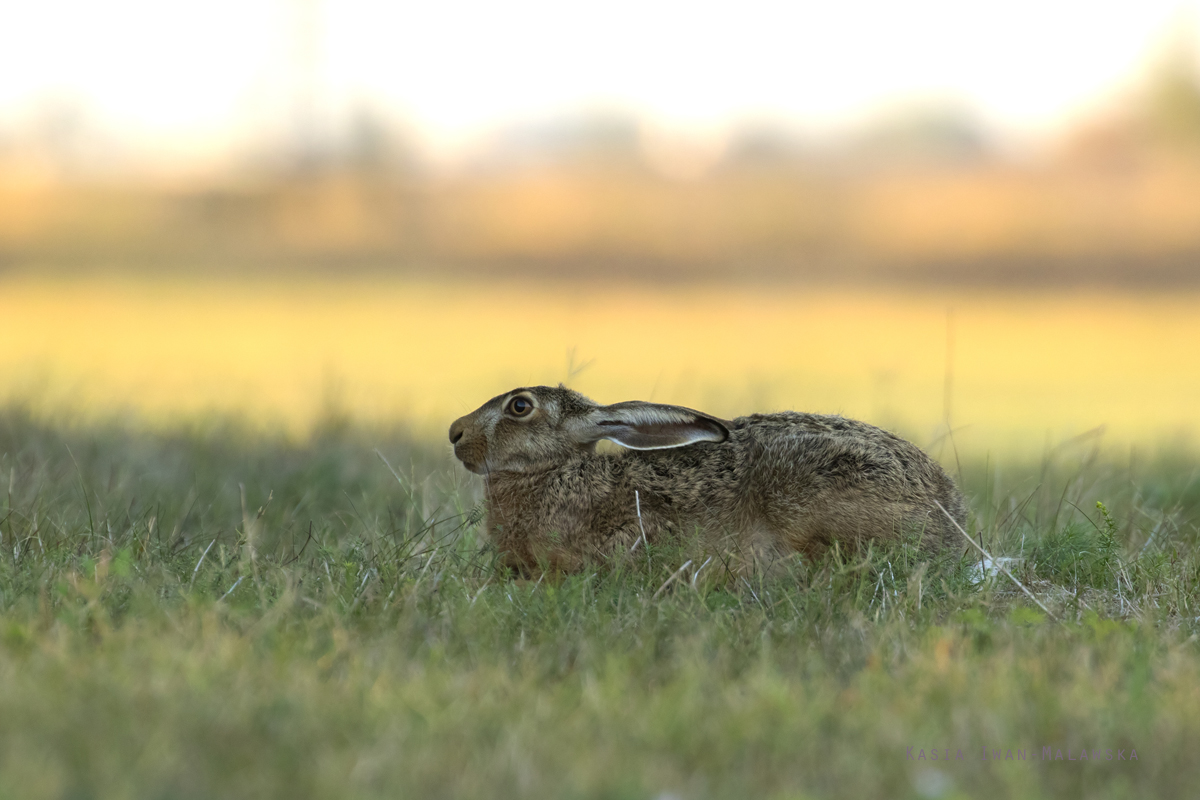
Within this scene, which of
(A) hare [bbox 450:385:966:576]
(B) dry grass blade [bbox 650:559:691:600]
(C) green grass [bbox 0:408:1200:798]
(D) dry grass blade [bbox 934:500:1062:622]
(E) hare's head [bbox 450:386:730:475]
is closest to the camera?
(C) green grass [bbox 0:408:1200:798]

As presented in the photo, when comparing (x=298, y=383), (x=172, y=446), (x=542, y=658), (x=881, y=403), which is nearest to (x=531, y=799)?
(x=542, y=658)

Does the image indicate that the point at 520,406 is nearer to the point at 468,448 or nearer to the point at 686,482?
the point at 468,448

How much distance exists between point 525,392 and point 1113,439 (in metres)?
6.17

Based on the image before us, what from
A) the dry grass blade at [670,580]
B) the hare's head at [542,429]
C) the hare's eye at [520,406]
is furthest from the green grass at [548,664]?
Result: the hare's eye at [520,406]

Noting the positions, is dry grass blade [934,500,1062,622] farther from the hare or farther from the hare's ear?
the hare's ear

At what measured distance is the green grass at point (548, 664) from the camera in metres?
3.20

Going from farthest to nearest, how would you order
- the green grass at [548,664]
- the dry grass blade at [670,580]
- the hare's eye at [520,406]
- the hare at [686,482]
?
the hare's eye at [520,406] < the hare at [686,482] < the dry grass blade at [670,580] < the green grass at [548,664]

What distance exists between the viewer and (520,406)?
19.6 ft

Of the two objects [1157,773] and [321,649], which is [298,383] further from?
[1157,773]

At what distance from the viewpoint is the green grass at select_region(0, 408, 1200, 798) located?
320 cm

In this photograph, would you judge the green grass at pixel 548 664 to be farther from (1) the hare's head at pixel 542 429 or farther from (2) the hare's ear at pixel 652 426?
(2) the hare's ear at pixel 652 426

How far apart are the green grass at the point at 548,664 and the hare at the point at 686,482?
0.18 m

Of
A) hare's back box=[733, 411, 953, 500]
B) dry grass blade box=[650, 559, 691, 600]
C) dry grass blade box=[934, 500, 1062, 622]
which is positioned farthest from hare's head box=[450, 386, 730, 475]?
dry grass blade box=[934, 500, 1062, 622]

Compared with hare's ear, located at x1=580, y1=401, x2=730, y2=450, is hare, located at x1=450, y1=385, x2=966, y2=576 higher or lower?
lower
